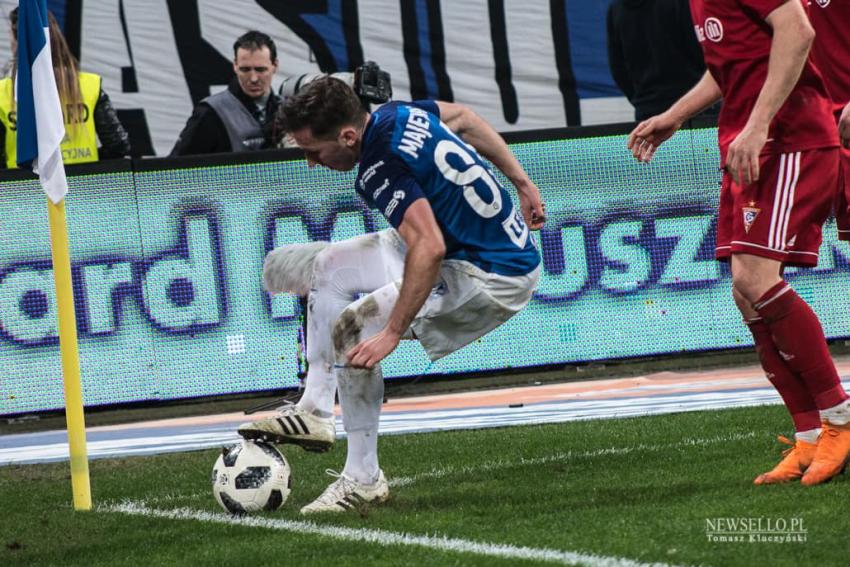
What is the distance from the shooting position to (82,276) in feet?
32.2

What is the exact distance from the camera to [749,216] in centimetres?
538

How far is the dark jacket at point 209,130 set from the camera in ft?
33.3

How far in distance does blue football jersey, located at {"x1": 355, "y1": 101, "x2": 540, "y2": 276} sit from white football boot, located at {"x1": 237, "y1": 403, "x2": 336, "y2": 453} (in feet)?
2.85

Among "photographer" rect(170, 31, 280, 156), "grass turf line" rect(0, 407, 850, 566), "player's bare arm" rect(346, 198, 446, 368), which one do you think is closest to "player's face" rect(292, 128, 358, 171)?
"player's bare arm" rect(346, 198, 446, 368)

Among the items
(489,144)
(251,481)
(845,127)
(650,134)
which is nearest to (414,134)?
(489,144)

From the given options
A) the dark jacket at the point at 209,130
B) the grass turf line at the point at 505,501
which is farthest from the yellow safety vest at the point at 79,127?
the grass turf line at the point at 505,501

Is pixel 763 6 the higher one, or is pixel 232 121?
pixel 763 6

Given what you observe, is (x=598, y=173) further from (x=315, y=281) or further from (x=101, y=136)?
(x=315, y=281)

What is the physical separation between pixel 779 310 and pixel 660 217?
5.03 metres

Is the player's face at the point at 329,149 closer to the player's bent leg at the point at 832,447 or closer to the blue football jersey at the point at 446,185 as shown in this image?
the blue football jersey at the point at 446,185

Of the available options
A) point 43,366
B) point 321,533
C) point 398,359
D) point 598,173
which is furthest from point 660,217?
point 321,533

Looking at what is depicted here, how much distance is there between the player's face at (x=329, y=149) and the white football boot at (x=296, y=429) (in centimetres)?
103

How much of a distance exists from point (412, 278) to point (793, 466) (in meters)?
1.66

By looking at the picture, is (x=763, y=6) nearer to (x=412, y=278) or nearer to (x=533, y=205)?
(x=533, y=205)
